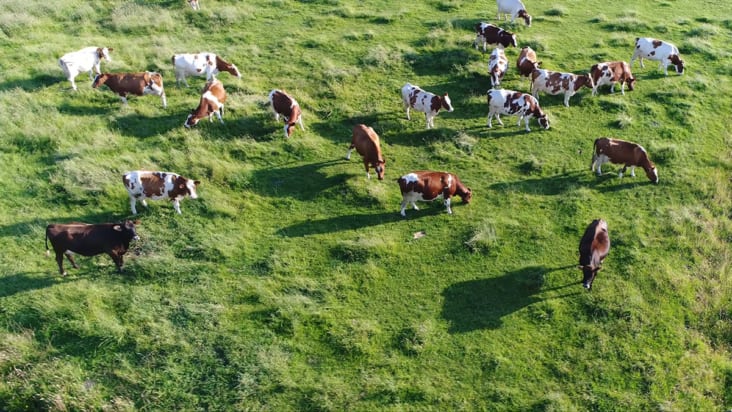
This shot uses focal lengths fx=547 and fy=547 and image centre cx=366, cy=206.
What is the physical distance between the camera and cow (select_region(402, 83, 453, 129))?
1827 cm

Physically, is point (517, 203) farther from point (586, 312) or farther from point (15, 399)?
point (15, 399)

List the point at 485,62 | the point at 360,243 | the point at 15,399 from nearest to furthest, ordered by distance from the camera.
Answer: the point at 15,399 < the point at 360,243 < the point at 485,62

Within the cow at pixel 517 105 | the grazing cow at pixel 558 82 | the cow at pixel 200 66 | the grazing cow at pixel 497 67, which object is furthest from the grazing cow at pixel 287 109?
the grazing cow at pixel 558 82

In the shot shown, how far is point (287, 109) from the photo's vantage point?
17.9 meters

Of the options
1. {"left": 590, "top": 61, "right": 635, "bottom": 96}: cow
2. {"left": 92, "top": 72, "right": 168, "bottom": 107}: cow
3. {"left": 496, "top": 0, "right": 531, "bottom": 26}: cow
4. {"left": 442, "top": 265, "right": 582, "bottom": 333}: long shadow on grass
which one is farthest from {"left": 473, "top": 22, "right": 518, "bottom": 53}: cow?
{"left": 92, "top": 72, "right": 168, "bottom": 107}: cow

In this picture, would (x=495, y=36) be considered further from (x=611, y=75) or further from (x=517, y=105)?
(x=517, y=105)

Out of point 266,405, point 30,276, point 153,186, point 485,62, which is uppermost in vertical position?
point 485,62

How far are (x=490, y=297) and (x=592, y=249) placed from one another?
2725 millimetres

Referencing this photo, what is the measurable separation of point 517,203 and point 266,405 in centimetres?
896

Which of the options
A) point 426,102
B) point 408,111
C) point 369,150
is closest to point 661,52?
point 426,102

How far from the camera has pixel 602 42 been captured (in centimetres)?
2428

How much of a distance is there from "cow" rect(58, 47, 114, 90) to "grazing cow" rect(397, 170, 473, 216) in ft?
42.0

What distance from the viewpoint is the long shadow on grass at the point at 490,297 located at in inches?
482

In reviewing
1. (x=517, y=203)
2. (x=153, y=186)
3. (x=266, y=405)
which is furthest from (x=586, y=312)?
(x=153, y=186)
